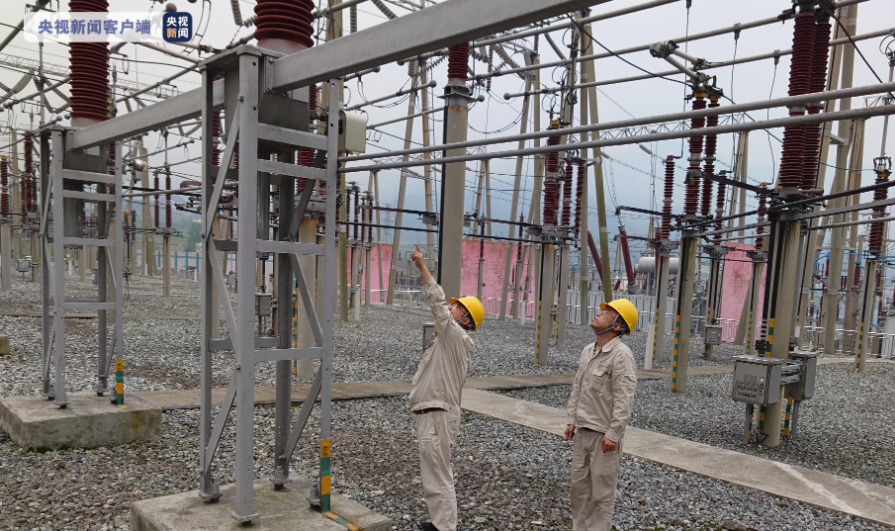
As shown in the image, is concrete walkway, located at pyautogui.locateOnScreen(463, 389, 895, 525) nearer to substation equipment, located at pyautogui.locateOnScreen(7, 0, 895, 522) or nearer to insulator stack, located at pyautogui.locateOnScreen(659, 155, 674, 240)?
substation equipment, located at pyautogui.locateOnScreen(7, 0, 895, 522)

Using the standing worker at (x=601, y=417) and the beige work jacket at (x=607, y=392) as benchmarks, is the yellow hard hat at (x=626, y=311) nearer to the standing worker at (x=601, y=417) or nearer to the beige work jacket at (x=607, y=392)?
the standing worker at (x=601, y=417)

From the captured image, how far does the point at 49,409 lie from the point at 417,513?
3.65 m

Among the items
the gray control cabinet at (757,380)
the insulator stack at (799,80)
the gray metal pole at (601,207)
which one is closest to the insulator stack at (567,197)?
the gray metal pole at (601,207)

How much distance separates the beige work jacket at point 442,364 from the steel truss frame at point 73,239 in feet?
10.8

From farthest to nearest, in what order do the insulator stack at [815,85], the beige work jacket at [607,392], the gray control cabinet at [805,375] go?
the gray control cabinet at [805,375], the insulator stack at [815,85], the beige work jacket at [607,392]

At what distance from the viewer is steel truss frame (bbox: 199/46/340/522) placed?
3514 mm

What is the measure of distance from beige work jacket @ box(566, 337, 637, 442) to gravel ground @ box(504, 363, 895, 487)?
4102 mm

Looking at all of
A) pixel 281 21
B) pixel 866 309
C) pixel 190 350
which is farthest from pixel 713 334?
pixel 281 21

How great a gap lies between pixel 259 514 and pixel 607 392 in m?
2.32

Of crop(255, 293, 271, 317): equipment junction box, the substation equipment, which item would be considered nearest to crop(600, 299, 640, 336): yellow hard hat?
the substation equipment

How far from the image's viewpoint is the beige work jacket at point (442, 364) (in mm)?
4371

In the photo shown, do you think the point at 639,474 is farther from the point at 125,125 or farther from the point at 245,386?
the point at 125,125

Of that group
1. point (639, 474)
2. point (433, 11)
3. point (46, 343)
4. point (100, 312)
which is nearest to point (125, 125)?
point (100, 312)

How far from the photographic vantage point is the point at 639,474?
6105mm
